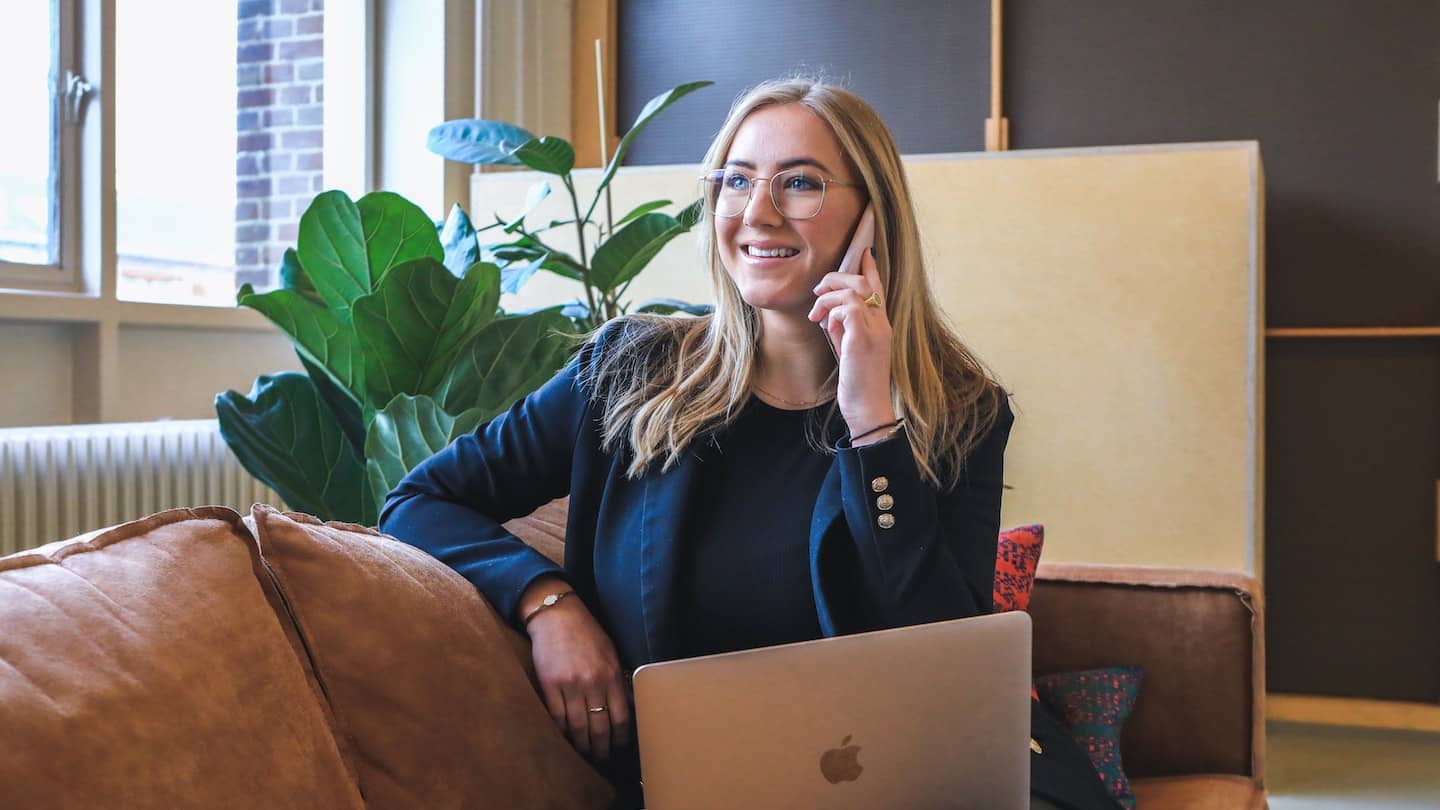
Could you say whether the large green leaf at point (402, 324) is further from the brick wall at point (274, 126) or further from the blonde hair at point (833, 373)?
the brick wall at point (274, 126)

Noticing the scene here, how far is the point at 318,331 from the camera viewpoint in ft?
7.12

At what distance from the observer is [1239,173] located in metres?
2.86

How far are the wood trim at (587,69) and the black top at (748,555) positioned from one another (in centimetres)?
315

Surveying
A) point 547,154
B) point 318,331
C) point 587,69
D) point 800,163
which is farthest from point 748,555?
point 587,69

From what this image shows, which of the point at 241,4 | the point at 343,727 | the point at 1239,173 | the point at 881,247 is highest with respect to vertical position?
the point at 241,4

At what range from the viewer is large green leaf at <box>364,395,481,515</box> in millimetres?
1985

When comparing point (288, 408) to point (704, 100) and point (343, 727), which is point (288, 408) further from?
point (704, 100)

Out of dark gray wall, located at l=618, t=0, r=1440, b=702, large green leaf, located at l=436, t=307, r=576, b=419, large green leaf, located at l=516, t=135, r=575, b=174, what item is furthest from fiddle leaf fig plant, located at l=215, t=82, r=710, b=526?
dark gray wall, located at l=618, t=0, r=1440, b=702

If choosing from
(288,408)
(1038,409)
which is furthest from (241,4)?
(1038,409)

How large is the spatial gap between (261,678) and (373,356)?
1239 mm

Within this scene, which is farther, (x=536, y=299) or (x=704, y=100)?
(x=704, y=100)

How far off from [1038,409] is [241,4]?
2.60 m

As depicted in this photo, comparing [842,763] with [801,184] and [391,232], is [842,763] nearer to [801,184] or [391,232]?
[801,184]

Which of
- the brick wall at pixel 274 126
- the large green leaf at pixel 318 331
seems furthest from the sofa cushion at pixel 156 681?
the brick wall at pixel 274 126
